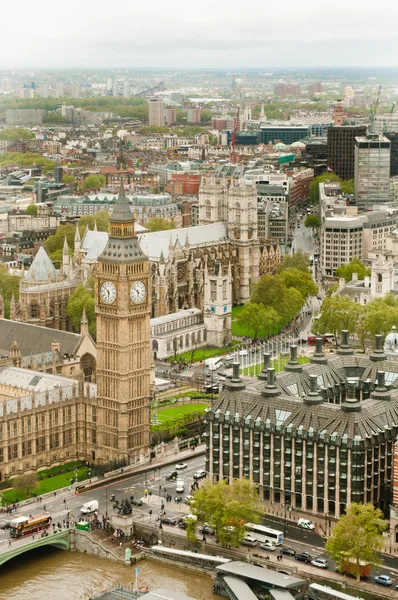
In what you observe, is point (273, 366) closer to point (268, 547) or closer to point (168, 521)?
point (168, 521)

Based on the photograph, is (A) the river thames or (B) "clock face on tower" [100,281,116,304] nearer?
(A) the river thames

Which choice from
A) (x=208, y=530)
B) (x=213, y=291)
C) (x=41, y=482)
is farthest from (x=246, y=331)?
(x=208, y=530)

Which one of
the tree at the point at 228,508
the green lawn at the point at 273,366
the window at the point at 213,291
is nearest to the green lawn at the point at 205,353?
the window at the point at 213,291

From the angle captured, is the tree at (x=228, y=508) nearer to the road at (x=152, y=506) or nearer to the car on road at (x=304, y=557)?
the road at (x=152, y=506)

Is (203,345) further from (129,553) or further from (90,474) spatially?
(129,553)

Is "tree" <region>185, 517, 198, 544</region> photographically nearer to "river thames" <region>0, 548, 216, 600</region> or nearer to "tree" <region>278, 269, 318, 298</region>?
"river thames" <region>0, 548, 216, 600</region>

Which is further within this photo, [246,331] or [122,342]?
[246,331]

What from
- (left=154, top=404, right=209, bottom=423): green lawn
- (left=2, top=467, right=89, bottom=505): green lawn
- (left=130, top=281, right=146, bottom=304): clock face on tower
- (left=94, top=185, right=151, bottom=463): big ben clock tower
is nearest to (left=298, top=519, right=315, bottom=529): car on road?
(left=94, top=185, right=151, bottom=463): big ben clock tower
